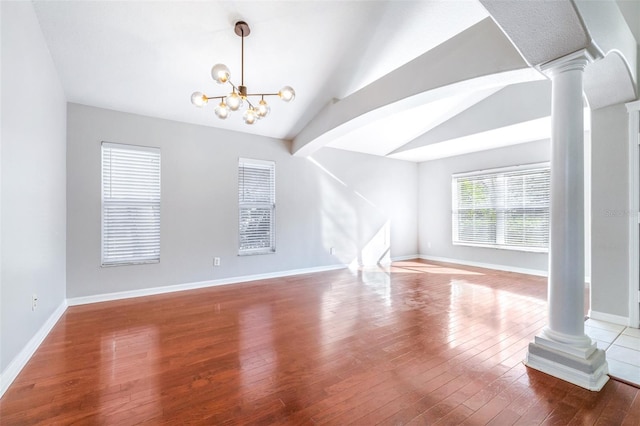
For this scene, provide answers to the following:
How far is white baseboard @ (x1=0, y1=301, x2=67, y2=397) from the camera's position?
1.88 metres

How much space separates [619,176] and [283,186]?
179 inches

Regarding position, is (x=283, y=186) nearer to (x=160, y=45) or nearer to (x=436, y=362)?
(x=160, y=45)

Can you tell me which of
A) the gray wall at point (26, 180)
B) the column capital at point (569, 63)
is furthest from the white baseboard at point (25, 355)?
the column capital at point (569, 63)

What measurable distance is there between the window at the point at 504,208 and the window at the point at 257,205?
438 cm

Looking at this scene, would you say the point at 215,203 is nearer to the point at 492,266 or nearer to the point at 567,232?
the point at 567,232

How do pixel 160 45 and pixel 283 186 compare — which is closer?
pixel 160 45

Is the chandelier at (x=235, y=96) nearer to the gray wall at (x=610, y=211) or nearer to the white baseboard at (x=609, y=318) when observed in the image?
the gray wall at (x=610, y=211)

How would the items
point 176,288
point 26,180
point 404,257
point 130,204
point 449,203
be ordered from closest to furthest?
point 26,180 < point 130,204 < point 176,288 < point 449,203 < point 404,257

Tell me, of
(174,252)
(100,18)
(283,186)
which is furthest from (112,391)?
(283,186)

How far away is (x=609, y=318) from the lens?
3041 millimetres

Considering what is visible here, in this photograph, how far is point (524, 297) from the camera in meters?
3.94

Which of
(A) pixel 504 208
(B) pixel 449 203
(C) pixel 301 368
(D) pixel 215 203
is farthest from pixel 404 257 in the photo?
(C) pixel 301 368

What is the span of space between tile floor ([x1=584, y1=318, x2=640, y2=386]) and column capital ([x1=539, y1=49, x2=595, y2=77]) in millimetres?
2309

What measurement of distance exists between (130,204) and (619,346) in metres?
5.77
